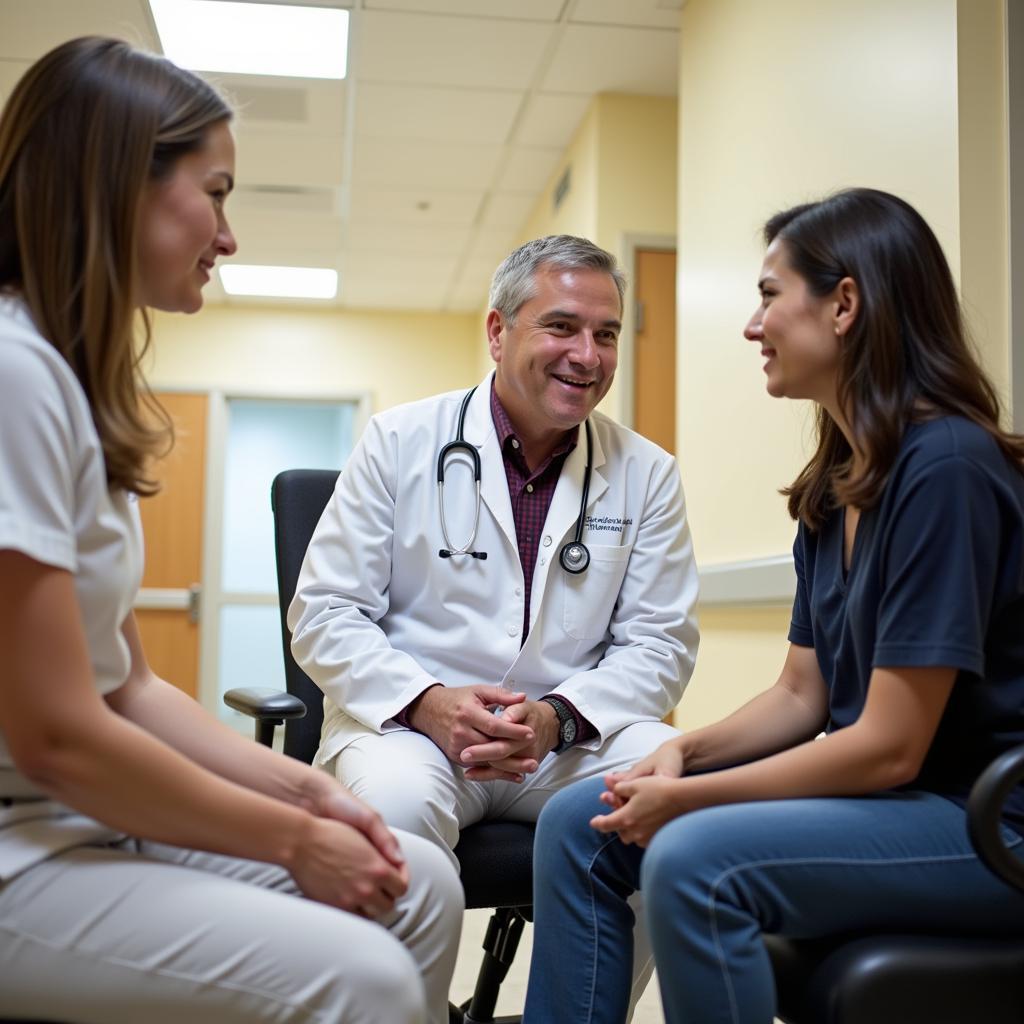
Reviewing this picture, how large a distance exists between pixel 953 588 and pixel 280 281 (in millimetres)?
6267

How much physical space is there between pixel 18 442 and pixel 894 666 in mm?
823

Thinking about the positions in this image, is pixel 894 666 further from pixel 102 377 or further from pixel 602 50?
pixel 602 50

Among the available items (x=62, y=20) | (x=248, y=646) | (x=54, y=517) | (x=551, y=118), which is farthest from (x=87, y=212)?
(x=248, y=646)

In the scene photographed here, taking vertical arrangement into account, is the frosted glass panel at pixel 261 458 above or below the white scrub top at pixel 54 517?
above

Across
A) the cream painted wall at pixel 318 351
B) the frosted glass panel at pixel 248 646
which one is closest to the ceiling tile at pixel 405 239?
the cream painted wall at pixel 318 351

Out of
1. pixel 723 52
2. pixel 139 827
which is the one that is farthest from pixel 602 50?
pixel 139 827

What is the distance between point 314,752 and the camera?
196cm

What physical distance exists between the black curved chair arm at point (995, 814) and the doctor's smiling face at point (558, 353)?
1045 mm

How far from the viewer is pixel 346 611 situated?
1794 millimetres

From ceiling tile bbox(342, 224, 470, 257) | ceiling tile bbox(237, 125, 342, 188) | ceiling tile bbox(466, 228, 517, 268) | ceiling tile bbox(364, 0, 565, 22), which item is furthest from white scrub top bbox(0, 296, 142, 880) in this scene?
ceiling tile bbox(466, 228, 517, 268)

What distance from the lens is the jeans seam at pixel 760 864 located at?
109 cm

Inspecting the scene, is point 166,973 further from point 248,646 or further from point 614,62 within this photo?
point 248,646

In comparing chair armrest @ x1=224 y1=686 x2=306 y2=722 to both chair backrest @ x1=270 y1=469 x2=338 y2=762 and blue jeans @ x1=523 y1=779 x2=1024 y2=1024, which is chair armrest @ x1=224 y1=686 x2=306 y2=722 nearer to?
chair backrest @ x1=270 y1=469 x2=338 y2=762

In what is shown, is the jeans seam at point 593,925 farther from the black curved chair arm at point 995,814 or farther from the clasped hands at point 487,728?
the black curved chair arm at point 995,814
